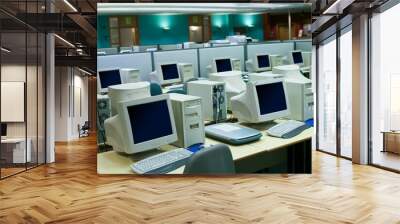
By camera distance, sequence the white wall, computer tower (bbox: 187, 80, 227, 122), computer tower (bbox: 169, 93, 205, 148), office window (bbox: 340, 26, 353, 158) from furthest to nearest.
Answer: the white wall
office window (bbox: 340, 26, 353, 158)
computer tower (bbox: 187, 80, 227, 122)
computer tower (bbox: 169, 93, 205, 148)

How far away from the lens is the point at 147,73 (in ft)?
18.2

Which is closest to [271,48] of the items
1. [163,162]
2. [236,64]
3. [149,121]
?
[236,64]

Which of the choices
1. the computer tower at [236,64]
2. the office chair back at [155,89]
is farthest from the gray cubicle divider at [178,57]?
the computer tower at [236,64]

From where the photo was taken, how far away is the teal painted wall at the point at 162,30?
5551mm

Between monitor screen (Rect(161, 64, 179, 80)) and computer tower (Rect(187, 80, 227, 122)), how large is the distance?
0.75ft

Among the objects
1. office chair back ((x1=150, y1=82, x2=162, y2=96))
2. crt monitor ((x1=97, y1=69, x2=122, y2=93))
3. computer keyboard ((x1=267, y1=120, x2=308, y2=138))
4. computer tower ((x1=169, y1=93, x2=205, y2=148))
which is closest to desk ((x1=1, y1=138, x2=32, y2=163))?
crt monitor ((x1=97, y1=69, x2=122, y2=93))

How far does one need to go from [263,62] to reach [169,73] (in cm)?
127

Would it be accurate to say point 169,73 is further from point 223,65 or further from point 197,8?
point 197,8

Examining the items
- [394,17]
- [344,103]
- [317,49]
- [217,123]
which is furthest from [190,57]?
[317,49]

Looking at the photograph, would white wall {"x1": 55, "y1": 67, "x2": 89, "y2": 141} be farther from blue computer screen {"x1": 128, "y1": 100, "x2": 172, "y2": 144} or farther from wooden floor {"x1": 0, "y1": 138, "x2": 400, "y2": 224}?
blue computer screen {"x1": 128, "y1": 100, "x2": 172, "y2": 144}

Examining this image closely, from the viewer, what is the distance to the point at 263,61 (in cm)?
554

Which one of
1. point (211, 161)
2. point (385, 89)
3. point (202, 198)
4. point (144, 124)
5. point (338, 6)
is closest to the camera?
point (211, 161)

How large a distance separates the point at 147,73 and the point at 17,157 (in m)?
3.77

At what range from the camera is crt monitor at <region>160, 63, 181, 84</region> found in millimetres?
5477
